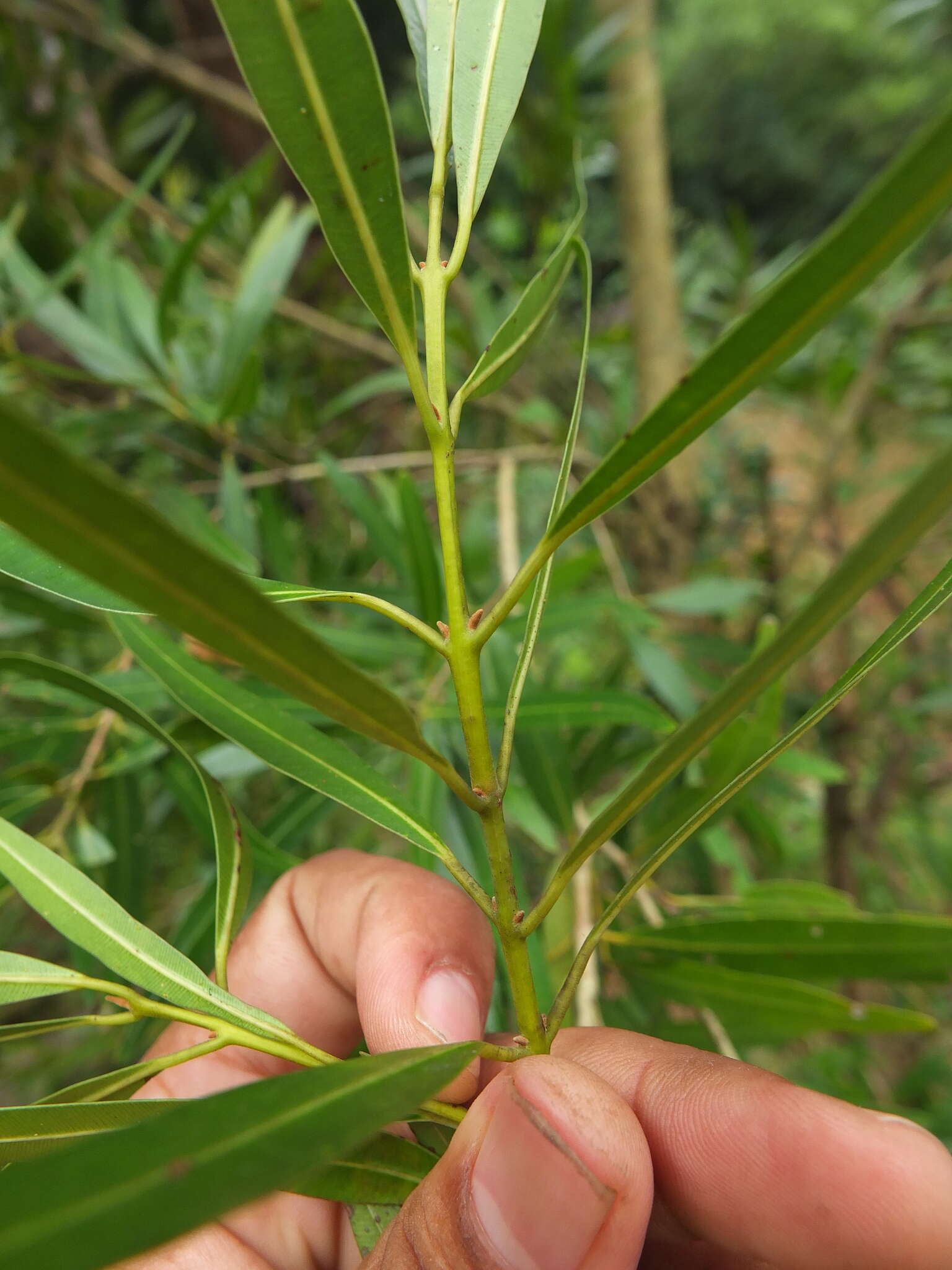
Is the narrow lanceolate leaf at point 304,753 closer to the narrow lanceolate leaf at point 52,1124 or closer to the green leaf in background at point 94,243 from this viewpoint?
the narrow lanceolate leaf at point 52,1124

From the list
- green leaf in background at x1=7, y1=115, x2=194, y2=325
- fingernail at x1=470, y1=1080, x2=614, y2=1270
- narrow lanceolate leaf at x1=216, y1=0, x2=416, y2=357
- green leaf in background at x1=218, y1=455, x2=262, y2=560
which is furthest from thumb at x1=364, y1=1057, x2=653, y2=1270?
green leaf in background at x1=7, y1=115, x2=194, y2=325

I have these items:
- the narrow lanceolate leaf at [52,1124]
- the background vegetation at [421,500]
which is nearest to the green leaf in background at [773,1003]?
the background vegetation at [421,500]

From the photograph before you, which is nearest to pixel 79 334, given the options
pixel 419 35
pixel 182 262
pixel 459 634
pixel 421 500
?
pixel 182 262

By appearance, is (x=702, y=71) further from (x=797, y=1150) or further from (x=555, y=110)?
(x=797, y=1150)

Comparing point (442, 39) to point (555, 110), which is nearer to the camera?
point (442, 39)

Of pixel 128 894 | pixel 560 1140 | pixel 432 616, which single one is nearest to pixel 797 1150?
pixel 560 1140
